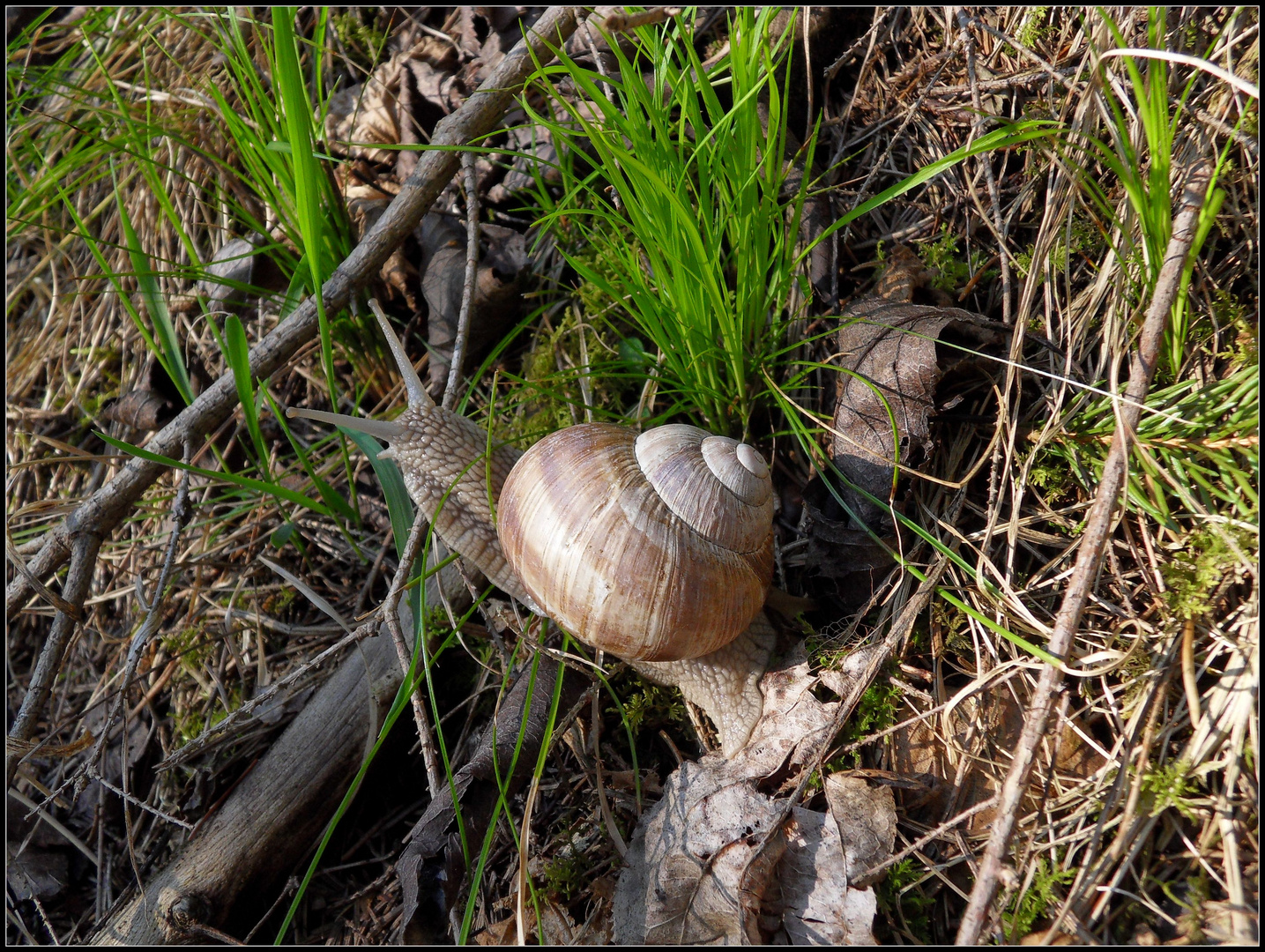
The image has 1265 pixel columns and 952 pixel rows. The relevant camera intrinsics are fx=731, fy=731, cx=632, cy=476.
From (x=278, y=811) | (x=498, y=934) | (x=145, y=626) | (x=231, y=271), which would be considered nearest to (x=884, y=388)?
(x=498, y=934)

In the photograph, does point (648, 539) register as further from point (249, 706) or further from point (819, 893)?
point (249, 706)

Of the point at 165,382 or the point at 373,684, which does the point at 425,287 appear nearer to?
the point at 165,382

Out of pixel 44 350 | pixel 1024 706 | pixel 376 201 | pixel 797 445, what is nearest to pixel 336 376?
pixel 376 201

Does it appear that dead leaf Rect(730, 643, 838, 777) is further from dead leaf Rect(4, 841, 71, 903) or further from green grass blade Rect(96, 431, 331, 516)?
dead leaf Rect(4, 841, 71, 903)

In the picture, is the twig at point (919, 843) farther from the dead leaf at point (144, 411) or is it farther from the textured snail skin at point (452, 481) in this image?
the dead leaf at point (144, 411)

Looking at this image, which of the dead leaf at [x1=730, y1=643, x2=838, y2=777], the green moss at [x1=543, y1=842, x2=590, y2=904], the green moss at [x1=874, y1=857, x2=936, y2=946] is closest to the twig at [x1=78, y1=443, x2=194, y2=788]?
the green moss at [x1=543, y1=842, x2=590, y2=904]
